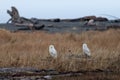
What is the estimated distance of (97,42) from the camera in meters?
24.6

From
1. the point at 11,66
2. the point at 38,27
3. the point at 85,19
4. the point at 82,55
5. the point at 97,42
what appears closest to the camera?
the point at 11,66

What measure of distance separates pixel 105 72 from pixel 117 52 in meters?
2.32

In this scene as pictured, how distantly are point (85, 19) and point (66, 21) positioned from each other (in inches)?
95.2

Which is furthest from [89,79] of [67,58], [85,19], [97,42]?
[85,19]

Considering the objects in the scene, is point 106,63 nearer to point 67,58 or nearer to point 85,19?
point 67,58

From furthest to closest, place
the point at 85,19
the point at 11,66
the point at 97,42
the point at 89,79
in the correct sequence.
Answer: the point at 85,19
the point at 97,42
the point at 11,66
the point at 89,79

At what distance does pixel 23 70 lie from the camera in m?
15.3

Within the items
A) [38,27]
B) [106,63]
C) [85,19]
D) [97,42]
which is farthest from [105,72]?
[85,19]

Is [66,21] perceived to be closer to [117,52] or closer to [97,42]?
[97,42]

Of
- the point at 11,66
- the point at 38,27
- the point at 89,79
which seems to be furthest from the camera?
the point at 38,27

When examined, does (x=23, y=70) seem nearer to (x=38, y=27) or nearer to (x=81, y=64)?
(x=81, y=64)

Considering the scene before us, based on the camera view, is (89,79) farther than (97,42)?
No

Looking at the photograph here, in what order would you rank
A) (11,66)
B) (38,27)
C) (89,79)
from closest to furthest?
1. (89,79)
2. (11,66)
3. (38,27)

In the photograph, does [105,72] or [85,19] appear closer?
[105,72]
